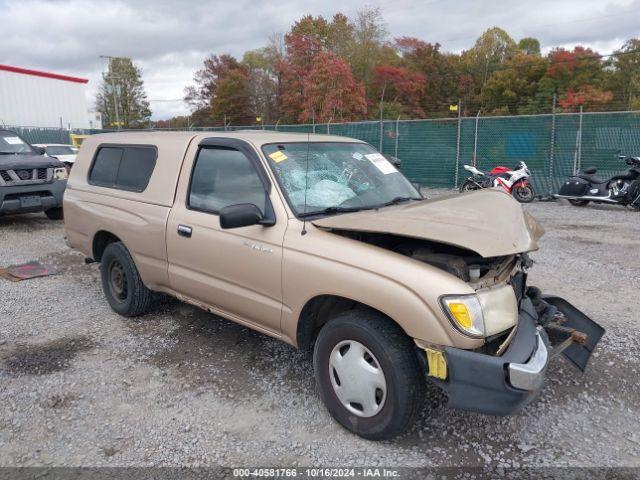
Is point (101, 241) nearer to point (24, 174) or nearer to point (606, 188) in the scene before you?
point (24, 174)

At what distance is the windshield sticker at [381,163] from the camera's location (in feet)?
13.9

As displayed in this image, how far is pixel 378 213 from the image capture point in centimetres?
329

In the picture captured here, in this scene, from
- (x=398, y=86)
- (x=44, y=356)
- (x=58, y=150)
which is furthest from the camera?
(x=398, y=86)

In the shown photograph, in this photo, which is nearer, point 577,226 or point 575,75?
point 577,226

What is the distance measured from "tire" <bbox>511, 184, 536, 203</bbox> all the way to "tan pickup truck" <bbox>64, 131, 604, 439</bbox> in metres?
9.67

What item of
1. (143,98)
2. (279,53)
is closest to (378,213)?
(279,53)

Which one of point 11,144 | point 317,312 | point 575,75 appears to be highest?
point 575,75

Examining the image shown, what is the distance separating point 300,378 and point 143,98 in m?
70.2

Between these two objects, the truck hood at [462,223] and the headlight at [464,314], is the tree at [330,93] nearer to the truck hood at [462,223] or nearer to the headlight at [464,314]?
the truck hood at [462,223]

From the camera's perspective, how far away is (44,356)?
4152 mm

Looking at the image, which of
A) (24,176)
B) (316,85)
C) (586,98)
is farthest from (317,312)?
(586,98)

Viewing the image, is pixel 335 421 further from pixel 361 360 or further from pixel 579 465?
pixel 579 465

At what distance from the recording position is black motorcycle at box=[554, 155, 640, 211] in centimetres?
1098

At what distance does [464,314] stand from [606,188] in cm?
1059
